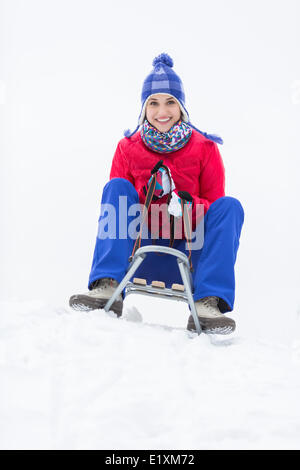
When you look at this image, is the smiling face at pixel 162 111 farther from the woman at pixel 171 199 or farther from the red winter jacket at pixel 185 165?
the red winter jacket at pixel 185 165

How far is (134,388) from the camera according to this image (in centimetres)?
98

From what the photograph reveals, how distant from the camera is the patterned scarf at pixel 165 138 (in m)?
1.97

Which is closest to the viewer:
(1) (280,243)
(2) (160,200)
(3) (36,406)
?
(3) (36,406)

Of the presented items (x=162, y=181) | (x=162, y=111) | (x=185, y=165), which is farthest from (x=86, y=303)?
(x=162, y=111)

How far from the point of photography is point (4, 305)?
5.53 feet

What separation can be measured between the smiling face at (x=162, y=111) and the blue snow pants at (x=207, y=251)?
40 centimetres

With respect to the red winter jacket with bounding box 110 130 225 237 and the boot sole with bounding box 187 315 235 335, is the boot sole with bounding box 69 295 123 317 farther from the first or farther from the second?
the red winter jacket with bounding box 110 130 225 237

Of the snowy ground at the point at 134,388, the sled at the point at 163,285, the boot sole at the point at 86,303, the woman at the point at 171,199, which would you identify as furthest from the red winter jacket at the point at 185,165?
the snowy ground at the point at 134,388

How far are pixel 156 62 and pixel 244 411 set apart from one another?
71.4 inches

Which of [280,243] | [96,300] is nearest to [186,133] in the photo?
[96,300]

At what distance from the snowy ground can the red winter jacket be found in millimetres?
795

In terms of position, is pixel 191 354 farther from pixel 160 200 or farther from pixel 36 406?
pixel 160 200

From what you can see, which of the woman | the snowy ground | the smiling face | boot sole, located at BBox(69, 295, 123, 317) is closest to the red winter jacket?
the woman
